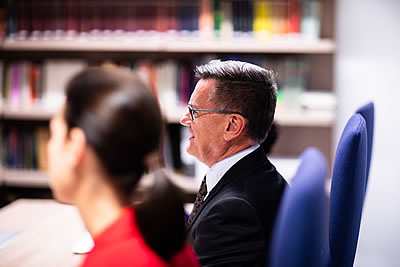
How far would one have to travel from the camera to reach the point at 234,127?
4.72 ft

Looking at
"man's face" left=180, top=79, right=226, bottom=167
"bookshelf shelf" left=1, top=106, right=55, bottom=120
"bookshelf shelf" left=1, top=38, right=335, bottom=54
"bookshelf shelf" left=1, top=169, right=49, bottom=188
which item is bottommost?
"bookshelf shelf" left=1, top=169, right=49, bottom=188

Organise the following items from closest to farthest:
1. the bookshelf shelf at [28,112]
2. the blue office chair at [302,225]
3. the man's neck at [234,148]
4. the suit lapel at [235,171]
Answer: the blue office chair at [302,225], the suit lapel at [235,171], the man's neck at [234,148], the bookshelf shelf at [28,112]

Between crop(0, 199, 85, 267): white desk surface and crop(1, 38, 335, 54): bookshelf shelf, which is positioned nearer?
crop(0, 199, 85, 267): white desk surface

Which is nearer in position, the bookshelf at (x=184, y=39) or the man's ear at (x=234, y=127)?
the man's ear at (x=234, y=127)

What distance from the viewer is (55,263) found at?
1.46m

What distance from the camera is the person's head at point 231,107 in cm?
143

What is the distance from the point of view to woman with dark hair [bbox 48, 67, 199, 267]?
838 millimetres

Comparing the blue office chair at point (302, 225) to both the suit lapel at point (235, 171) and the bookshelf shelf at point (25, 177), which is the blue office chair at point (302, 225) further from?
the bookshelf shelf at point (25, 177)

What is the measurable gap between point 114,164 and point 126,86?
0.14m

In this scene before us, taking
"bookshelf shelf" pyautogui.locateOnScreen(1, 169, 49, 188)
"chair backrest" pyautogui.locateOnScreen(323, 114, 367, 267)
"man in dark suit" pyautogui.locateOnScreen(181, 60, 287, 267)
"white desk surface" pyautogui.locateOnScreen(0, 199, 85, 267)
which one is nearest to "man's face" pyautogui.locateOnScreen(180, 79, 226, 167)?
"man in dark suit" pyautogui.locateOnScreen(181, 60, 287, 267)

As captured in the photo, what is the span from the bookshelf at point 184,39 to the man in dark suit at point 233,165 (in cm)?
130

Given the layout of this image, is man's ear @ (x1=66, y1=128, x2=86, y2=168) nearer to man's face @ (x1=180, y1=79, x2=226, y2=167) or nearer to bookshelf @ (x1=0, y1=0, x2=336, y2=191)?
man's face @ (x1=180, y1=79, x2=226, y2=167)

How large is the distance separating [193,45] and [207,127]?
1.36 meters

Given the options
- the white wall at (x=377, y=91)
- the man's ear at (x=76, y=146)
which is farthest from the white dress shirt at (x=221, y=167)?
the white wall at (x=377, y=91)
